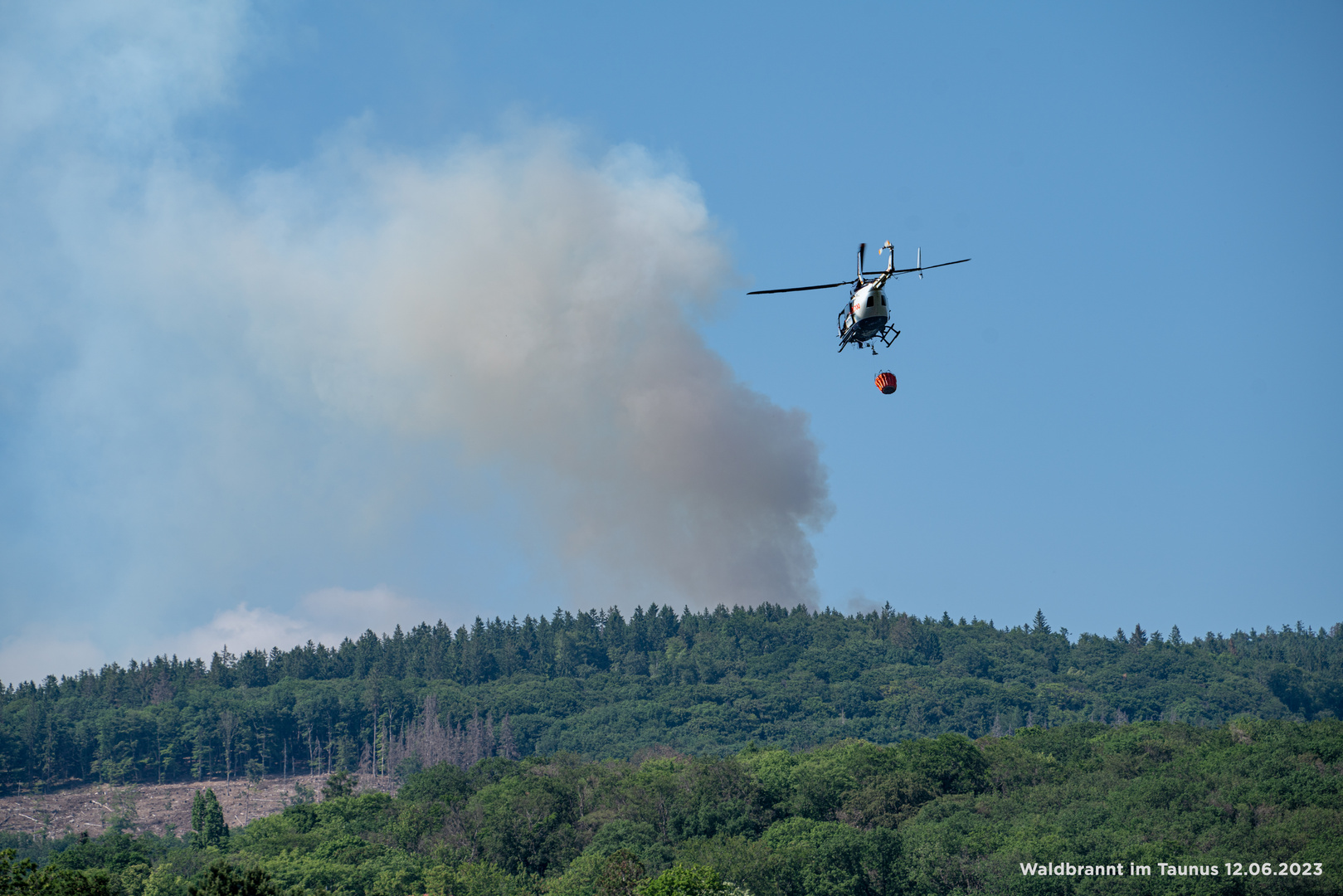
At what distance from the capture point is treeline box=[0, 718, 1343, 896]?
379ft

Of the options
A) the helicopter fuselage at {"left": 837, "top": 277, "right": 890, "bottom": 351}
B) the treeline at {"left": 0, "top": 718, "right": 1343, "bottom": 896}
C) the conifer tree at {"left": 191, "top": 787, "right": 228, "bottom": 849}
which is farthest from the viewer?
the conifer tree at {"left": 191, "top": 787, "right": 228, "bottom": 849}

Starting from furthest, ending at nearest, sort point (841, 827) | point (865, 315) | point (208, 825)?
point (208, 825)
point (841, 827)
point (865, 315)

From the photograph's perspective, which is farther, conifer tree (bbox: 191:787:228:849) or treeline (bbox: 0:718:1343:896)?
conifer tree (bbox: 191:787:228:849)

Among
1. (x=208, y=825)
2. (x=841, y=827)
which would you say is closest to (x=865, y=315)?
(x=841, y=827)

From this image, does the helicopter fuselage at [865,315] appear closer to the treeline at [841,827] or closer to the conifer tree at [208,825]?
the treeline at [841,827]

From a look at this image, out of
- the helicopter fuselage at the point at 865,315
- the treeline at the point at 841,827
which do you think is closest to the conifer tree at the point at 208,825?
the treeline at the point at 841,827

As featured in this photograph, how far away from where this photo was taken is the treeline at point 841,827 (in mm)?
115375

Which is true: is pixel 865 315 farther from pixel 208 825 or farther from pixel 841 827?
pixel 208 825

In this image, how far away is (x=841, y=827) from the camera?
13338cm

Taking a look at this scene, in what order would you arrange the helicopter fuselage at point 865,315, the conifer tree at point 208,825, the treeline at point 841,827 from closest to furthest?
the helicopter fuselage at point 865,315 → the treeline at point 841,827 → the conifer tree at point 208,825

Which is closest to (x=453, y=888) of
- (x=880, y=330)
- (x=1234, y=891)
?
(x=1234, y=891)

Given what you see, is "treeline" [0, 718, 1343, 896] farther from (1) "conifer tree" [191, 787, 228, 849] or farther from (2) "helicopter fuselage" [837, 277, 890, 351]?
(2) "helicopter fuselage" [837, 277, 890, 351]

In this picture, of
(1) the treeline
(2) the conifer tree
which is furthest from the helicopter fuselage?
(2) the conifer tree

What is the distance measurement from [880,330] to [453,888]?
73355mm
